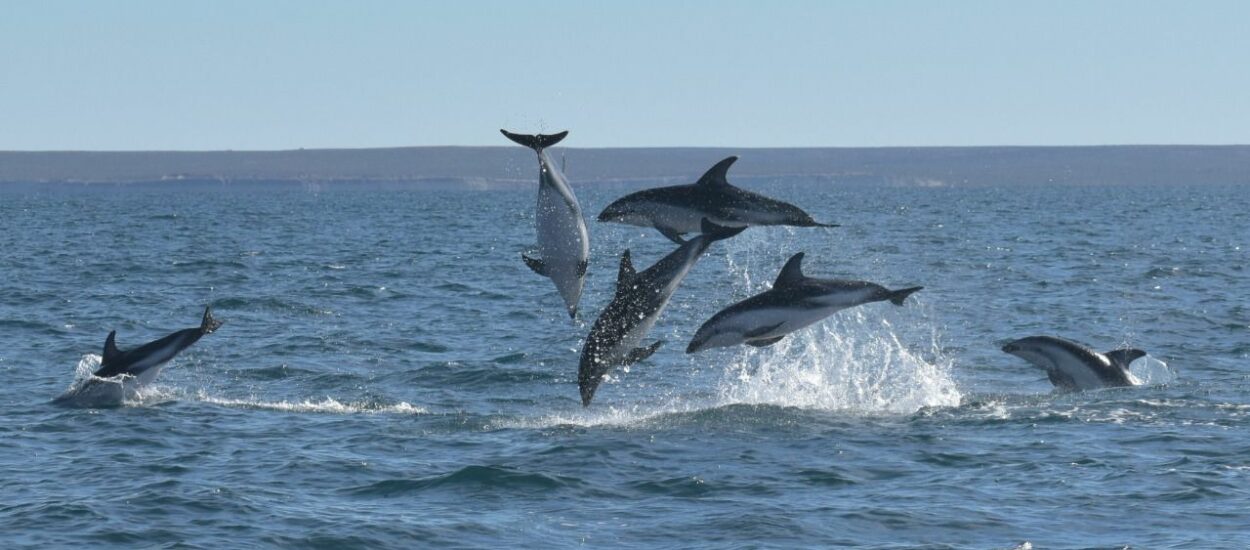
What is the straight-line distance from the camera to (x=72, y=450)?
18.5m

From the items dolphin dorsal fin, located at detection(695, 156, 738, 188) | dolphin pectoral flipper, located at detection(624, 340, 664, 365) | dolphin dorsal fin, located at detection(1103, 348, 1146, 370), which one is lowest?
dolphin dorsal fin, located at detection(1103, 348, 1146, 370)

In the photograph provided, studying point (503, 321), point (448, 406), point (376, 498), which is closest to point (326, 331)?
point (503, 321)

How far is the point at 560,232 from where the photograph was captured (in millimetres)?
13633

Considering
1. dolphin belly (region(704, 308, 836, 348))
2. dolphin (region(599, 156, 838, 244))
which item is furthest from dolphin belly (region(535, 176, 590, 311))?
dolphin belly (region(704, 308, 836, 348))

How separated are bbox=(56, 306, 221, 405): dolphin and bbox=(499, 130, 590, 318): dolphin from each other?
909 centimetres

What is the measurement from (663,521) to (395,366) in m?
12.1

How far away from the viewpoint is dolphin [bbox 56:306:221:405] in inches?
858

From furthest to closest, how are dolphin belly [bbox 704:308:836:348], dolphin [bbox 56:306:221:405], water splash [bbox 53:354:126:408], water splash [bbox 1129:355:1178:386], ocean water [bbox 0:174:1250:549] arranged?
water splash [bbox 1129:355:1178:386] < dolphin [bbox 56:306:221:405] < water splash [bbox 53:354:126:408] < dolphin belly [bbox 704:308:836:348] < ocean water [bbox 0:174:1250:549]

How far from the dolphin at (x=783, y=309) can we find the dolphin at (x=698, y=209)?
2.31 meters

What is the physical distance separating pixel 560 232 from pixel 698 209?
1950mm

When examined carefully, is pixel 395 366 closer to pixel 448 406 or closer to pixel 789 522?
pixel 448 406

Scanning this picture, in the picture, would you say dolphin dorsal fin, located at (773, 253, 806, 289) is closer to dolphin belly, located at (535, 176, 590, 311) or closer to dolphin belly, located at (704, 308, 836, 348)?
dolphin belly, located at (704, 308, 836, 348)

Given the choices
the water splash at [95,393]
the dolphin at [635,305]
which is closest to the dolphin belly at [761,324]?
the dolphin at [635,305]

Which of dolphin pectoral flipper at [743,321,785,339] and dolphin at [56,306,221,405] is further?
dolphin at [56,306,221,405]
